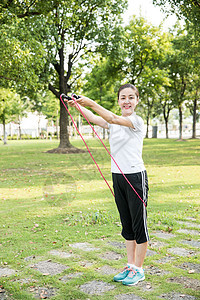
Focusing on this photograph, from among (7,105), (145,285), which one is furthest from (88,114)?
(7,105)

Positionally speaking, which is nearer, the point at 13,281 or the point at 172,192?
the point at 13,281

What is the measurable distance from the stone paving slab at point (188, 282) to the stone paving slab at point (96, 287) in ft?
2.21

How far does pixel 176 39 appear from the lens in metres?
35.2

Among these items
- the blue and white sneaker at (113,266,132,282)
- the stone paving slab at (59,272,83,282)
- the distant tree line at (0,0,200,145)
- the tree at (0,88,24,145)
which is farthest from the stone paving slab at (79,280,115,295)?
the tree at (0,88,24,145)

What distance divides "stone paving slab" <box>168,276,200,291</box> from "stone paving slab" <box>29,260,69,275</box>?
1269 mm

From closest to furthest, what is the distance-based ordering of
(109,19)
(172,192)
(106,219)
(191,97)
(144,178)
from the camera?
(144,178) < (106,219) < (172,192) < (109,19) < (191,97)

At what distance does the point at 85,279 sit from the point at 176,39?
34784mm

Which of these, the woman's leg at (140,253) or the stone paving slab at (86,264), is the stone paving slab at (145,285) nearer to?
the woman's leg at (140,253)

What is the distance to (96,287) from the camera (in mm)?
3584

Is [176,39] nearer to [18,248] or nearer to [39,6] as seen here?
[39,6]

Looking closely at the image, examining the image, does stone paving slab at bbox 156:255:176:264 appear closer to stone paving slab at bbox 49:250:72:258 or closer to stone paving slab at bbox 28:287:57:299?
stone paving slab at bbox 49:250:72:258

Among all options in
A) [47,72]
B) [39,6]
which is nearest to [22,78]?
[39,6]

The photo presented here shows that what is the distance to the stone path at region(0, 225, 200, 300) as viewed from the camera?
3467 mm

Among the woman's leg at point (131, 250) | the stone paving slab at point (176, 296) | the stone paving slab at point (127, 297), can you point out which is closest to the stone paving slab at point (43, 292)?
the stone paving slab at point (127, 297)
